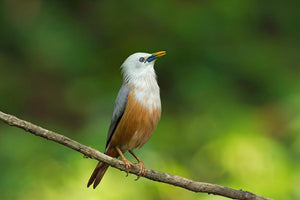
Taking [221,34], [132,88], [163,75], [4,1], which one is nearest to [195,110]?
[163,75]

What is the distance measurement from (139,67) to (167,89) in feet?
10.8

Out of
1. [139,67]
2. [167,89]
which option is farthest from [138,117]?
[167,89]

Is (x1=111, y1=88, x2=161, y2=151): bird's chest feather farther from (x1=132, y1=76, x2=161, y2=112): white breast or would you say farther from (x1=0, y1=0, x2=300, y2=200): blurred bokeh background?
(x1=0, y1=0, x2=300, y2=200): blurred bokeh background

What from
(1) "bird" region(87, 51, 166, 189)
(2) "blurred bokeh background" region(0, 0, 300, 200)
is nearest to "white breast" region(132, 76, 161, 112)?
(1) "bird" region(87, 51, 166, 189)

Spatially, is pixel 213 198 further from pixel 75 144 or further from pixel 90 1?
pixel 90 1

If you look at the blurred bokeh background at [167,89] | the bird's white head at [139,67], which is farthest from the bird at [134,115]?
the blurred bokeh background at [167,89]

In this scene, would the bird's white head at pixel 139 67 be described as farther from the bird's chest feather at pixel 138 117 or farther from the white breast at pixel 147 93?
the bird's chest feather at pixel 138 117

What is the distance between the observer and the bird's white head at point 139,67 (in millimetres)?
4855

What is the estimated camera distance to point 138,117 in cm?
456

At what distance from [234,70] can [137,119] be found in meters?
4.16

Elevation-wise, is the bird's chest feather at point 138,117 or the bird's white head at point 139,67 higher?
the bird's white head at point 139,67

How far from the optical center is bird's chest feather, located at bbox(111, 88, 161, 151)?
4555 millimetres

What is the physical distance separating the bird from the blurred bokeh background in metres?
0.69

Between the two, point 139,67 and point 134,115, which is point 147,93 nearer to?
point 134,115
